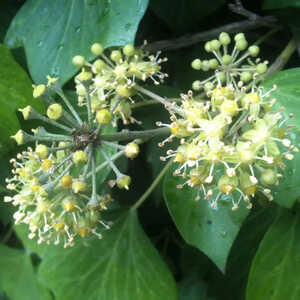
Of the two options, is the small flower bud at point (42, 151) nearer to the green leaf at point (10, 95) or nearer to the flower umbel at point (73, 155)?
the flower umbel at point (73, 155)

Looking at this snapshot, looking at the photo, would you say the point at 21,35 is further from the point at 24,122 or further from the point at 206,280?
the point at 206,280

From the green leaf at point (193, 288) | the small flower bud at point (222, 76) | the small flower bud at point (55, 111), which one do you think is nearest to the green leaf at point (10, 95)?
the small flower bud at point (55, 111)

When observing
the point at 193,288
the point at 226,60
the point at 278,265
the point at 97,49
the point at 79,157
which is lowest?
the point at 193,288

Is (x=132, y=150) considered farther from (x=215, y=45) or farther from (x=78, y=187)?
(x=215, y=45)

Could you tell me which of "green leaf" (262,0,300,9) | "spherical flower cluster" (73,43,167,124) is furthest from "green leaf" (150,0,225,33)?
"spherical flower cluster" (73,43,167,124)

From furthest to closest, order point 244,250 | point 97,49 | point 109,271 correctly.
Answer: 1. point 244,250
2. point 109,271
3. point 97,49

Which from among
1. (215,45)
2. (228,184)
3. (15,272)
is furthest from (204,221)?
(15,272)

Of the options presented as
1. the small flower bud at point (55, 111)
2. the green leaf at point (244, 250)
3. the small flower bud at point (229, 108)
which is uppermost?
the small flower bud at point (55, 111)
